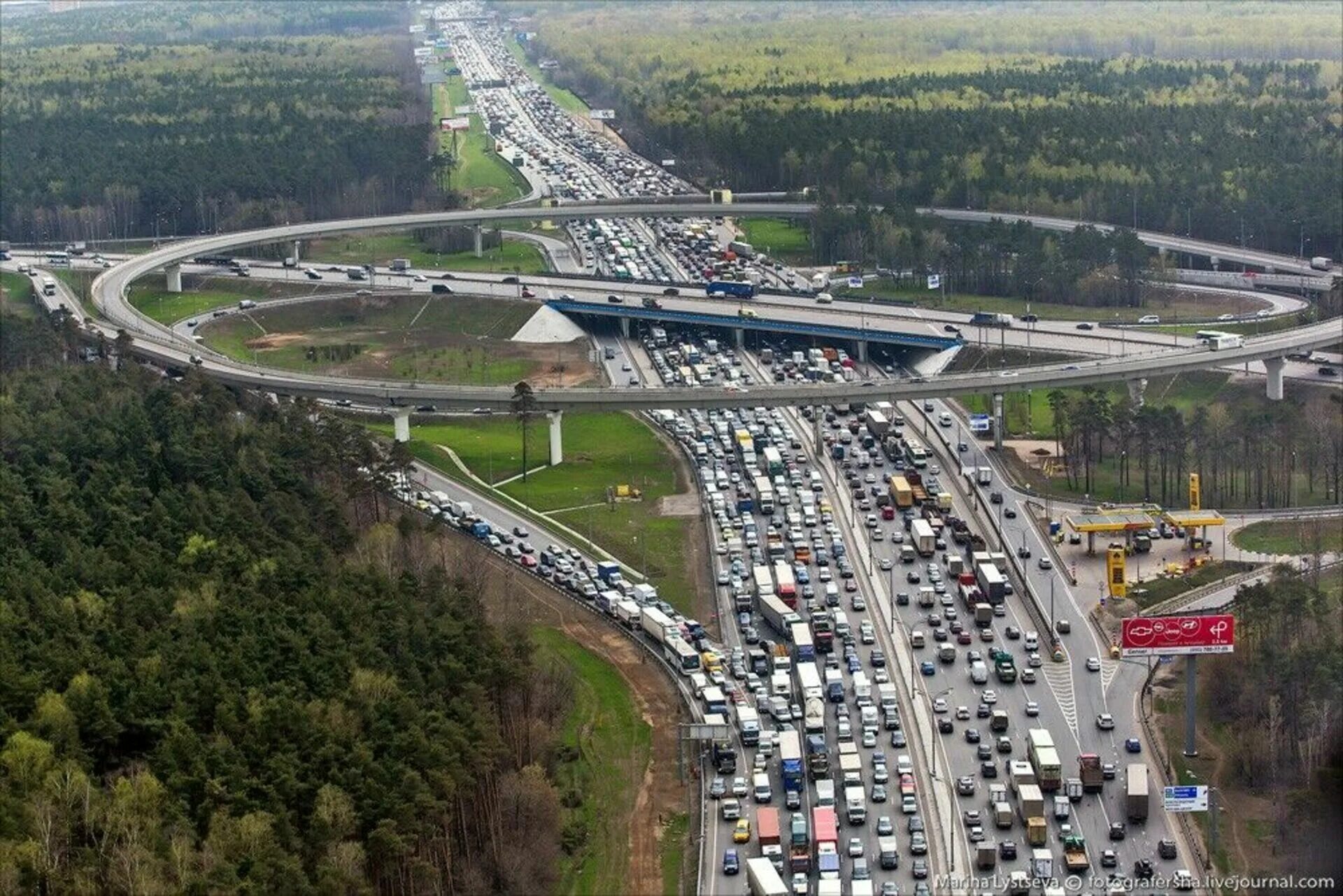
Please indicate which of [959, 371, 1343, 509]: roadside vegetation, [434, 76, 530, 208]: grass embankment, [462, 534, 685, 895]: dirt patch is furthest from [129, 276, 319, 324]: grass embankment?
[462, 534, 685, 895]: dirt patch

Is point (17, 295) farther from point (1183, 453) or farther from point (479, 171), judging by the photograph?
point (1183, 453)

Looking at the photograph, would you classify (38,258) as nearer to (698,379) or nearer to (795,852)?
(698,379)

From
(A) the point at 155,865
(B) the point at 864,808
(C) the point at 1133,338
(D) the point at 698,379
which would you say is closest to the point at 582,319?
(D) the point at 698,379

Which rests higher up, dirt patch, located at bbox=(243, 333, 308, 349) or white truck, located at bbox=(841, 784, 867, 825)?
white truck, located at bbox=(841, 784, 867, 825)

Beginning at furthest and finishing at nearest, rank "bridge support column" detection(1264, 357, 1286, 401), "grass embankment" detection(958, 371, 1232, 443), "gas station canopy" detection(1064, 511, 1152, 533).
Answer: "bridge support column" detection(1264, 357, 1286, 401) → "grass embankment" detection(958, 371, 1232, 443) → "gas station canopy" detection(1064, 511, 1152, 533)

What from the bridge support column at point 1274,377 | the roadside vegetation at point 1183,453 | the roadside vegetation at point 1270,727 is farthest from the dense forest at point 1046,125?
the roadside vegetation at point 1270,727

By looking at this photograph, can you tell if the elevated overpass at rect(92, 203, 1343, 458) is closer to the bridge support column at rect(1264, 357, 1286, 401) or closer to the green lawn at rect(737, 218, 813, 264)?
the bridge support column at rect(1264, 357, 1286, 401)

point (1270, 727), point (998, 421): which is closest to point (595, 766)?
point (1270, 727)

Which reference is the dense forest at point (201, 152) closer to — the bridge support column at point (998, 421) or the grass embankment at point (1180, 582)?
the bridge support column at point (998, 421)
